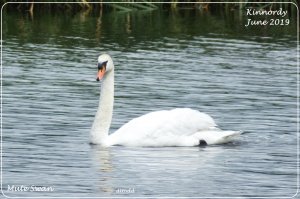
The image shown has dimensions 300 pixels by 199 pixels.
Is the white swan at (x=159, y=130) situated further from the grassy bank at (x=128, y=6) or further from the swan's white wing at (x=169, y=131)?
the grassy bank at (x=128, y=6)

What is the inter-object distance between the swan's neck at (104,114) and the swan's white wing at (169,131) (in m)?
0.11

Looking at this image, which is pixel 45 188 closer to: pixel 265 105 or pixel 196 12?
pixel 265 105

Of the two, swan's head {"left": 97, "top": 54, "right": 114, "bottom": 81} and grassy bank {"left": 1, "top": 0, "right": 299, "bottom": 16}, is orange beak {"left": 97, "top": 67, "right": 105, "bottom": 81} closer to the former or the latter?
swan's head {"left": 97, "top": 54, "right": 114, "bottom": 81}

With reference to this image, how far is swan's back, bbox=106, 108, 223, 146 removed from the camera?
14250 millimetres

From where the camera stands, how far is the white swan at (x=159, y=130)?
1428cm

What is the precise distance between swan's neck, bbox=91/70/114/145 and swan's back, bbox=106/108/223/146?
0.12 meters

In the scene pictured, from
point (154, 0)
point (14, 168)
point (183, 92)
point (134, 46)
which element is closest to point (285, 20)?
point (154, 0)

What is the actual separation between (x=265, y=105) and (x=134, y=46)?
7.48 meters

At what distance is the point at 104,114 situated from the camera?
14758 millimetres

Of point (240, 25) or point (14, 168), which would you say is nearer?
point (14, 168)

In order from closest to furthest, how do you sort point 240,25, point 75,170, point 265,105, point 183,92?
point 75,170
point 265,105
point 183,92
point 240,25

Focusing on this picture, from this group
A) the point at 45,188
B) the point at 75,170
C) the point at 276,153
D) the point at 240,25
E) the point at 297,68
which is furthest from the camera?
the point at 240,25

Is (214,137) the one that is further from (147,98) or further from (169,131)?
(147,98)

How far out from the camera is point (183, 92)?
18469mm
